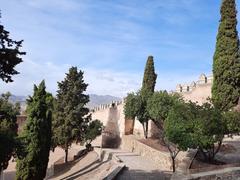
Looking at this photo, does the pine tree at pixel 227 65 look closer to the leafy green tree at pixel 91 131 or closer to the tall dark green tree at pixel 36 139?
the tall dark green tree at pixel 36 139

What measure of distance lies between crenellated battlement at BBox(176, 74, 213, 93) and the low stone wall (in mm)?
6888

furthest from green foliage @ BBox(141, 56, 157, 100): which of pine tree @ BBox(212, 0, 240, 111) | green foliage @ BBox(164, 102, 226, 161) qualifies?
green foliage @ BBox(164, 102, 226, 161)

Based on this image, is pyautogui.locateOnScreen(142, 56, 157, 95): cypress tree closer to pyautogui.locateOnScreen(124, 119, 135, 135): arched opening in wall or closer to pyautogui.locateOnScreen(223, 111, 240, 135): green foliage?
pyautogui.locateOnScreen(124, 119, 135, 135): arched opening in wall

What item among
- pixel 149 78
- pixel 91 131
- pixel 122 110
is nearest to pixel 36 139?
pixel 91 131

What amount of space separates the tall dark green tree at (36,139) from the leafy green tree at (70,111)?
26.0 feet

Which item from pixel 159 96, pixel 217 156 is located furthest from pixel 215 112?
pixel 159 96

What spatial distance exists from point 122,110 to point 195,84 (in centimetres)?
1395

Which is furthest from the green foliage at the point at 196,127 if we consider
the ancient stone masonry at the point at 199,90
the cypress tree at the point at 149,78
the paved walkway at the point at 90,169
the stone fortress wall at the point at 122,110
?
the cypress tree at the point at 149,78

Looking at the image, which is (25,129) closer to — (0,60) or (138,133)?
(0,60)

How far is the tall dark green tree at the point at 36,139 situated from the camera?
87.2ft

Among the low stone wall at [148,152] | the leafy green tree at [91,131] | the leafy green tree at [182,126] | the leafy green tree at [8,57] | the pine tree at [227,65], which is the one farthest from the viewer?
the leafy green tree at [91,131]

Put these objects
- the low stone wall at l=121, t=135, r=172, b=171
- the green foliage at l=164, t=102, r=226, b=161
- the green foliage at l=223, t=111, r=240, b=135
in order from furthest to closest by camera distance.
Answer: the low stone wall at l=121, t=135, r=172, b=171 → the green foliage at l=223, t=111, r=240, b=135 → the green foliage at l=164, t=102, r=226, b=161

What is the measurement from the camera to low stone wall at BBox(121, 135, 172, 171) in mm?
26781

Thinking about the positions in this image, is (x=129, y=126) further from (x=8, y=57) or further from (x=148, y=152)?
(x=8, y=57)
